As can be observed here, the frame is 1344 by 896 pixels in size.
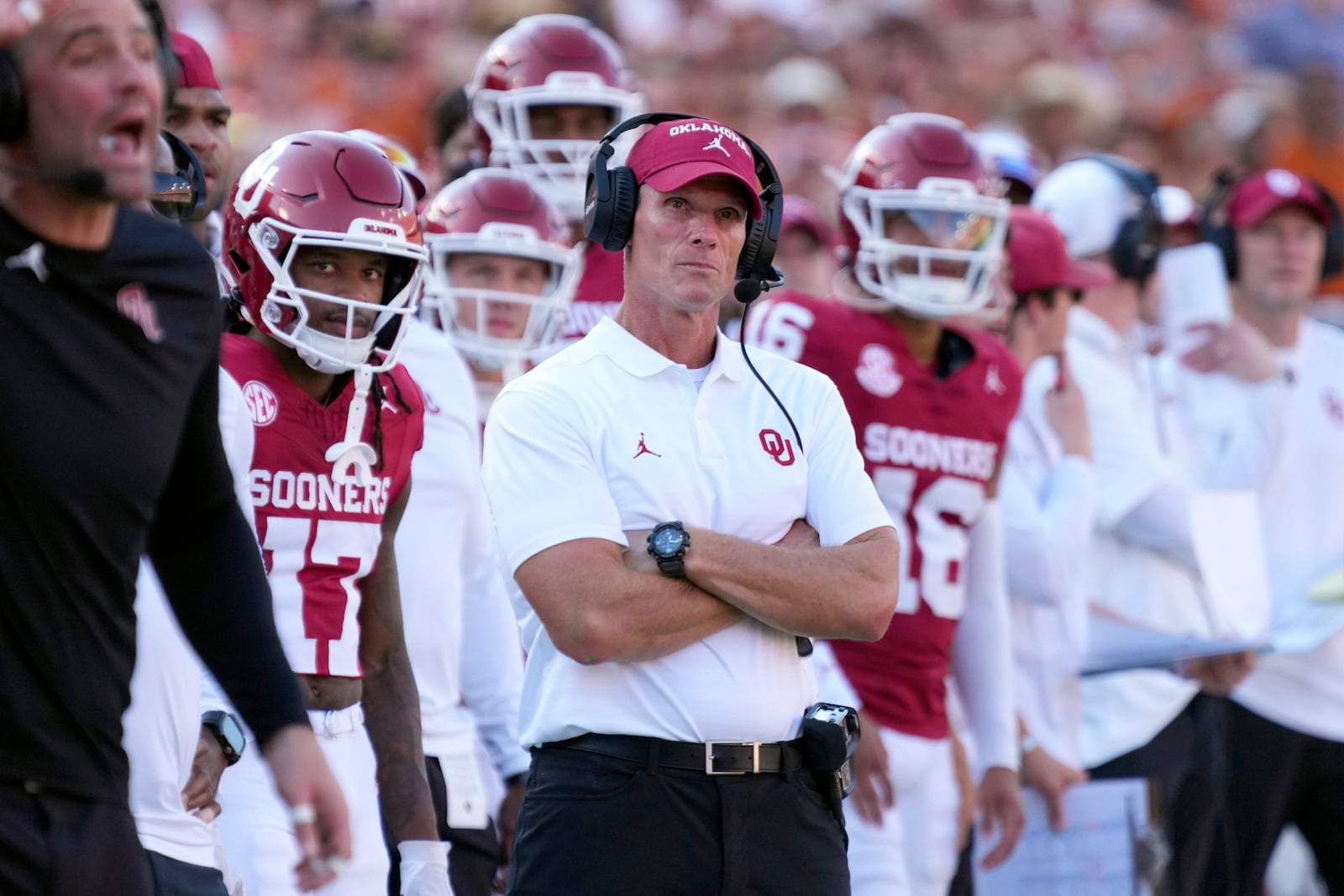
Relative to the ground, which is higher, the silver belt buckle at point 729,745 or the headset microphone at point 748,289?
the headset microphone at point 748,289

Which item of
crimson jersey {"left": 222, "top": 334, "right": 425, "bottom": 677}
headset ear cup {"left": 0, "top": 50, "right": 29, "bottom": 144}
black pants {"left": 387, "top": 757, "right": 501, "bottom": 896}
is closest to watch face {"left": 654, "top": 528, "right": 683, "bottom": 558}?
crimson jersey {"left": 222, "top": 334, "right": 425, "bottom": 677}

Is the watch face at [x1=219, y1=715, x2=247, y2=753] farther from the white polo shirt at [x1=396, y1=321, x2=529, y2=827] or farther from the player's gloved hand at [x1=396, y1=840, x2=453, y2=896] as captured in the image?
the white polo shirt at [x1=396, y1=321, x2=529, y2=827]

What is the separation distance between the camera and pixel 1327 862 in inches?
259

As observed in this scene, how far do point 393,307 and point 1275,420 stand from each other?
13.0 ft

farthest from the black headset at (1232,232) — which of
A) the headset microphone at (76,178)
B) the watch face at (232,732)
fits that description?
the headset microphone at (76,178)

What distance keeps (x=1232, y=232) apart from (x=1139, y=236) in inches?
25.4

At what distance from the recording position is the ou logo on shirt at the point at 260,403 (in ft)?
13.1

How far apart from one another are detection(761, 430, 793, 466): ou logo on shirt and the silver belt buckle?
0.53m

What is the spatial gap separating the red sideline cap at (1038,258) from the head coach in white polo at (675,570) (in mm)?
2523

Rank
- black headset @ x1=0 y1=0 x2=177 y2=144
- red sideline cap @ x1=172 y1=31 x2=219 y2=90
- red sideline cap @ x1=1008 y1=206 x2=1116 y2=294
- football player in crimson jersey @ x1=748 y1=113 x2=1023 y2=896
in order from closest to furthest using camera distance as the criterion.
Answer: black headset @ x1=0 y1=0 x2=177 y2=144 → red sideline cap @ x1=172 y1=31 x2=219 y2=90 → football player in crimson jersey @ x1=748 y1=113 x2=1023 y2=896 → red sideline cap @ x1=1008 y1=206 x2=1116 y2=294

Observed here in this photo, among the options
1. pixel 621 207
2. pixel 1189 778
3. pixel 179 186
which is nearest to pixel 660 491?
pixel 621 207

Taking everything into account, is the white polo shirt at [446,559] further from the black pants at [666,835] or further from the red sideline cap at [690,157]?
the black pants at [666,835]

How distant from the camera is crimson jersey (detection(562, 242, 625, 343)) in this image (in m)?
6.14

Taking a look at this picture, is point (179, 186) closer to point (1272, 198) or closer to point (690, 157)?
point (690, 157)
